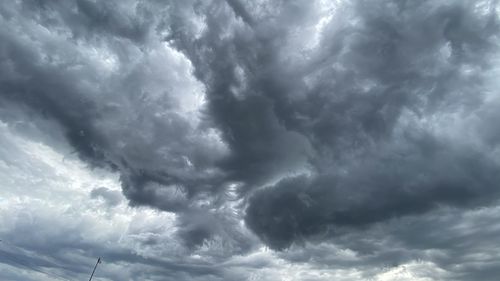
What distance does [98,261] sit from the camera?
5837 inches

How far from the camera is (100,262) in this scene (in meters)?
149

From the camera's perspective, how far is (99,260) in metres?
149

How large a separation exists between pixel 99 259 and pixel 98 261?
1465mm

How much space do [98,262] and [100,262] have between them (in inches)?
47.3

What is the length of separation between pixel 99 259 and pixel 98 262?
1.97m

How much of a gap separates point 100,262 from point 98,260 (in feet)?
4.86

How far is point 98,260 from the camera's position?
14862 cm

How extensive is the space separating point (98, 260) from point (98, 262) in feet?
3.64

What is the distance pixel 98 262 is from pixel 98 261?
0.55 meters

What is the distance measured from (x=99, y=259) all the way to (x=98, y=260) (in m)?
1.01

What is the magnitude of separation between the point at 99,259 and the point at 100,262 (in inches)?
67.6

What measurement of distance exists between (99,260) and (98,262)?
4.13 ft

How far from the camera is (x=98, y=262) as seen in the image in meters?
148
